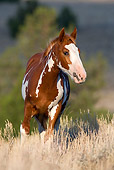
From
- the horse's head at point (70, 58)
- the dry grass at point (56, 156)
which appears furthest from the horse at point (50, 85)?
the dry grass at point (56, 156)

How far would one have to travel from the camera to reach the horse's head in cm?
575

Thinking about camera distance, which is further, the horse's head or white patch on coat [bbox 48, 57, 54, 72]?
white patch on coat [bbox 48, 57, 54, 72]

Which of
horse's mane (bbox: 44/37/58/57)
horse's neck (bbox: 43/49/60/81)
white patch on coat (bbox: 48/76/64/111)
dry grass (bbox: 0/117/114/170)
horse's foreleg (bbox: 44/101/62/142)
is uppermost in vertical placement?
horse's mane (bbox: 44/37/58/57)

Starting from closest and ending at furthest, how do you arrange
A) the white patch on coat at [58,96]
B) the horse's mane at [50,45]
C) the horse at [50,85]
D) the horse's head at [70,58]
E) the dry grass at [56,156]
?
the dry grass at [56,156] → the horse's head at [70,58] → the horse at [50,85] → the horse's mane at [50,45] → the white patch on coat at [58,96]

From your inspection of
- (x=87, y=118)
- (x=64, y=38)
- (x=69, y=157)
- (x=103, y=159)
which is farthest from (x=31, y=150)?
(x=87, y=118)

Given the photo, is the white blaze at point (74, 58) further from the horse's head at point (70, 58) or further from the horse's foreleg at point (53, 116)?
the horse's foreleg at point (53, 116)

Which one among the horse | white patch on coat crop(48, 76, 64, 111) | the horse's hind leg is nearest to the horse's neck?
the horse

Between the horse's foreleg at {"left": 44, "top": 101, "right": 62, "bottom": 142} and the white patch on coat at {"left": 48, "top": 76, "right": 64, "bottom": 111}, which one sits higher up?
the white patch on coat at {"left": 48, "top": 76, "right": 64, "bottom": 111}

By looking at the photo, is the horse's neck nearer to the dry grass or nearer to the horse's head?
the horse's head

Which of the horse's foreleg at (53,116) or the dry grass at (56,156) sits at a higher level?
the horse's foreleg at (53,116)

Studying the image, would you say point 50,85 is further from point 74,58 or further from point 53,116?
point 74,58

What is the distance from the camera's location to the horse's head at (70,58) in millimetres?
5746

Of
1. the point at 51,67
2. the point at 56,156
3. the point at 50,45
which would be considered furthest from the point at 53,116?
the point at 50,45

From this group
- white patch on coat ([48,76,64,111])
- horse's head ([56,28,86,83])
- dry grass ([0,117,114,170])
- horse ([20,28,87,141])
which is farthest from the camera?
white patch on coat ([48,76,64,111])
